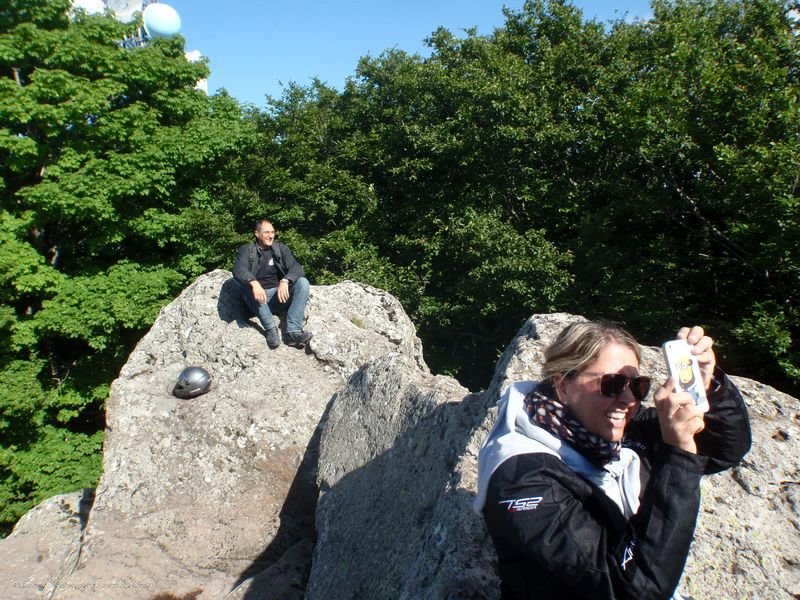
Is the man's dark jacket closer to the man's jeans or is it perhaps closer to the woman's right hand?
the man's jeans

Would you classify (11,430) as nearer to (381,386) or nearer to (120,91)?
(120,91)

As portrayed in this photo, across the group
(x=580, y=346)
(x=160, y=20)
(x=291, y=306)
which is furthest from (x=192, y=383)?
(x=160, y=20)

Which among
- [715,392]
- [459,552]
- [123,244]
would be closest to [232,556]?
[459,552]

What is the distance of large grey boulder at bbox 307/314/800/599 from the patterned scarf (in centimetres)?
Result: 111

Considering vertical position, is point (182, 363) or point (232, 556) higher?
point (182, 363)

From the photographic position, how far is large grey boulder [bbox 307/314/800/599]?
3064 millimetres

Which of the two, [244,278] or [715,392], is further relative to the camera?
[244,278]

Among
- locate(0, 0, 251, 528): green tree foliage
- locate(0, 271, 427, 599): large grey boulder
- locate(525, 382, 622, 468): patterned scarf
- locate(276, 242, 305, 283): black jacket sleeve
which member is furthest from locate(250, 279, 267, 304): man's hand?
locate(0, 0, 251, 528): green tree foliage

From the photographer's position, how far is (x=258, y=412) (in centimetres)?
732

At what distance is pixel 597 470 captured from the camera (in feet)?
6.65

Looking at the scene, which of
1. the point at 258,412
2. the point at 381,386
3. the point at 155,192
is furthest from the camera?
the point at 155,192

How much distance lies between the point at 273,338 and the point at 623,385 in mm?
6358

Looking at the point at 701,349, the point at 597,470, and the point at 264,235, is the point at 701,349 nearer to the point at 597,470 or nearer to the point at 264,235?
the point at 597,470

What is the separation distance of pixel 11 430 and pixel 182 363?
355 inches
